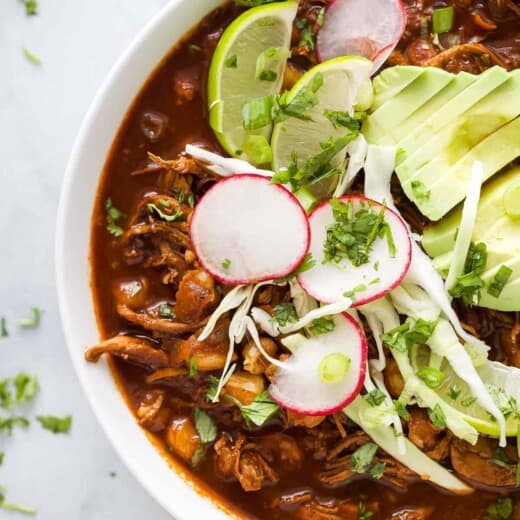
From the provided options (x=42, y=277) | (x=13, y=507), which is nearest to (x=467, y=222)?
(x=42, y=277)

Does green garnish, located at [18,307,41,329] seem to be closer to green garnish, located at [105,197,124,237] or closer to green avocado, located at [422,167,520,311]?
green garnish, located at [105,197,124,237]

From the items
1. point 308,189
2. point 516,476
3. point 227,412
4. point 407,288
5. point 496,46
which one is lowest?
point 516,476

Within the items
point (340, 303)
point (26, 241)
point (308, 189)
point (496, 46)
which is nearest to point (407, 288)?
point (340, 303)

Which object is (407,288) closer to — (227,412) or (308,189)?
(308,189)

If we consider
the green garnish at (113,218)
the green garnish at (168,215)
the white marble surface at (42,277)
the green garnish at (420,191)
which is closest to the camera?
the green garnish at (420,191)

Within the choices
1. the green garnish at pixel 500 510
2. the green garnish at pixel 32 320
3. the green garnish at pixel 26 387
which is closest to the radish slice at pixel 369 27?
the green garnish at pixel 32 320

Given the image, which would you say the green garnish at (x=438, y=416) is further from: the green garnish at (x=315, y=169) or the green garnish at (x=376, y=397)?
the green garnish at (x=315, y=169)
